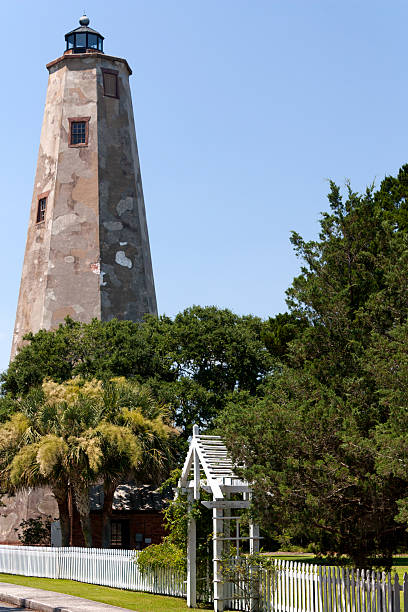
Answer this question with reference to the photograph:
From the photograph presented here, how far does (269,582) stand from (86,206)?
30.2m

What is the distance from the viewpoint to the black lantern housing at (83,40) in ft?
161

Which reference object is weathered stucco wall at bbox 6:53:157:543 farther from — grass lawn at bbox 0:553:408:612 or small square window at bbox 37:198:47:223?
grass lawn at bbox 0:553:408:612

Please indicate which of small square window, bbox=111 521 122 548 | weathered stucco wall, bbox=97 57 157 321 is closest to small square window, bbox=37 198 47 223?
weathered stucco wall, bbox=97 57 157 321

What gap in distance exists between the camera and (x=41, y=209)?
4719 centimetres

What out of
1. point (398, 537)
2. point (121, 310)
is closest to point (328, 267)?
point (398, 537)

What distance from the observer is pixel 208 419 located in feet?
122

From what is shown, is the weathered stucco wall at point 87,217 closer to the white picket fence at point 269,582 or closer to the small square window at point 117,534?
the small square window at point 117,534

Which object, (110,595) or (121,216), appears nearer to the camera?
(110,595)

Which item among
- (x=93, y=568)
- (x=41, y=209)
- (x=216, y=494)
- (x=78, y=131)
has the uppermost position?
(x=78, y=131)

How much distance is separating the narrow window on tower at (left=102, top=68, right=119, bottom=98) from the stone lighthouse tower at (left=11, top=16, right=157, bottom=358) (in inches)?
2.2

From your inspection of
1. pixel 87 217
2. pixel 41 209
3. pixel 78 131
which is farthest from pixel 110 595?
pixel 78 131

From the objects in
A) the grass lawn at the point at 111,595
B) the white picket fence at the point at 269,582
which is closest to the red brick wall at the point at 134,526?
the white picket fence at the point at 269,582

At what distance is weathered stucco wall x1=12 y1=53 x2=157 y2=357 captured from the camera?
1764 inches

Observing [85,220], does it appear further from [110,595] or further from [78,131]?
[110,595]
